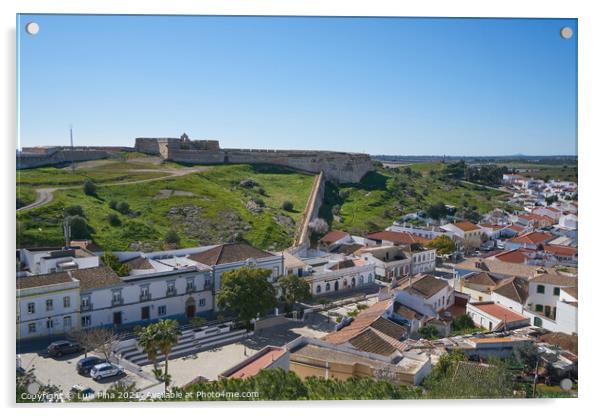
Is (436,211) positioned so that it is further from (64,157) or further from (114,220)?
(64,157)

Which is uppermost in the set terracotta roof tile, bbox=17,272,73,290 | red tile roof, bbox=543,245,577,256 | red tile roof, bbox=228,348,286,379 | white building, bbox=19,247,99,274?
white building, bbox=19,247,99,274

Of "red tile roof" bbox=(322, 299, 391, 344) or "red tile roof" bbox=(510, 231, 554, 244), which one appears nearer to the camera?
"red tile roof" bbox=(322, 299, 391, 344)

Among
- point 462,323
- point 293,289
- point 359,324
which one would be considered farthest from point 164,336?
point 462,323

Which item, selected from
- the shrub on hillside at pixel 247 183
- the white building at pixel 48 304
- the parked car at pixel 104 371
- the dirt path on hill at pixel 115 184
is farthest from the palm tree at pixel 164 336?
the shrub on hillside at pixel 247 183

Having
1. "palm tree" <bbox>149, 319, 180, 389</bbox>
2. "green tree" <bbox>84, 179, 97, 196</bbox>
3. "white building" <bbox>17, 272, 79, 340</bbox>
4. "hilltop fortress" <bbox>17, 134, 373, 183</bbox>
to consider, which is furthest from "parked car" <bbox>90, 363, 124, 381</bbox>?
"hilltop fortress" <bbox>17, 134, 373, 183</bbox>

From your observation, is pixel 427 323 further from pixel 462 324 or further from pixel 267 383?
pixel 267 383

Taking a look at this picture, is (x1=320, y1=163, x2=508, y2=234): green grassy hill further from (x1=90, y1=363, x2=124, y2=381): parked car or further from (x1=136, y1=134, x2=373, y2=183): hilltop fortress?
(x1=90, y1=363, x2=124, y2=381): parked car

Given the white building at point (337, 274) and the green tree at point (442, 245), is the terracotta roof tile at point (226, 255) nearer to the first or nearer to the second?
the white building at point (337, 274)

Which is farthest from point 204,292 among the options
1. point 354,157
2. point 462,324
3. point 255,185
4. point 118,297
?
point 354,157
